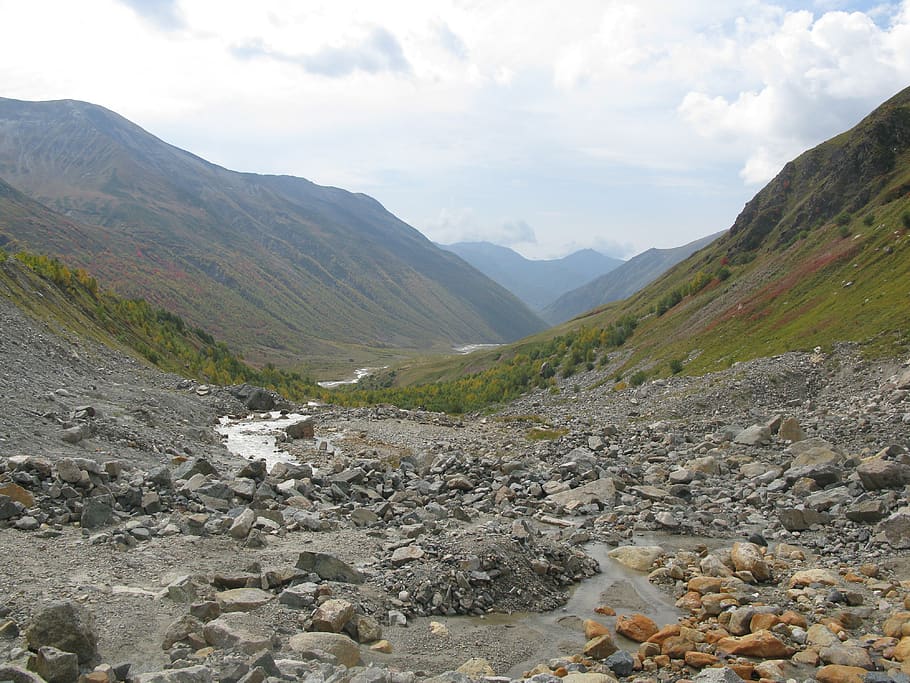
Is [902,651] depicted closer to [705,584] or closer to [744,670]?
[744,670]

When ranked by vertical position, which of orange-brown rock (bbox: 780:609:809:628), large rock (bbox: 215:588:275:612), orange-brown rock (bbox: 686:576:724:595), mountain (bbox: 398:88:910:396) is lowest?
orange-brown rock (bbox: 686:576:724:595)

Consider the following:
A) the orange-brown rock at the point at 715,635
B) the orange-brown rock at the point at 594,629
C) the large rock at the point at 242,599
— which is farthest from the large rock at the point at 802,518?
the large rock at the point at 242,599

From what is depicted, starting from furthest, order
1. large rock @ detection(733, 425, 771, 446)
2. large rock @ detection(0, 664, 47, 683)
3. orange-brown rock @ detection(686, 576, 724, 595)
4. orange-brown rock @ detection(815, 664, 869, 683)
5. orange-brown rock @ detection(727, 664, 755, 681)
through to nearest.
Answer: large rock @ detection(733, 425, 771, 446), orange-brown rock @ detection(686, 576, 724, 595), orange-brown rock @ detection(727, 664, 755, 681), orange-brown rock @ detection(815, 664, 869, 683), large rock @ detection(0, 664, 47, 683)

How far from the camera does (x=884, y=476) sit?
21.5 metres

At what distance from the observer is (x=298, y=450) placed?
125ft

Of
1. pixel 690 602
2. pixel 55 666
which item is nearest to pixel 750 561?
pixel 690 602

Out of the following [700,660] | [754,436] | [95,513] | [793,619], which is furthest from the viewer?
[754,436]

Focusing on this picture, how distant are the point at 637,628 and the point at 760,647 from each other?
2467mm

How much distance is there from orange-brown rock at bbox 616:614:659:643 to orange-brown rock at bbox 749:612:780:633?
6.32 ft

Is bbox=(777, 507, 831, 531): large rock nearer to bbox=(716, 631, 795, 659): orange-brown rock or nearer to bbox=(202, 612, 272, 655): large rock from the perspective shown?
bbox=(716, 631, 795, 659): orange-brown rock

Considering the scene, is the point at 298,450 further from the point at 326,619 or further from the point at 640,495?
the point at 326,619

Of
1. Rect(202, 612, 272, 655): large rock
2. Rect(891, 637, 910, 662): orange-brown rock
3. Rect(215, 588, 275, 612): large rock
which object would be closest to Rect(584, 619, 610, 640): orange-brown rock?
Rect(891, 637, 910, 662): orange-brown rock

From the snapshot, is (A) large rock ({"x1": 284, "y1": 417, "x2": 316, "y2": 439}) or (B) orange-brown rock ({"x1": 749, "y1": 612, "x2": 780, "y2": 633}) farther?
(A) large rock ({"x1": 284, "y1": 417, "x2": 316, "y2": 439})

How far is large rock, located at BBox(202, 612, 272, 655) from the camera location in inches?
451
